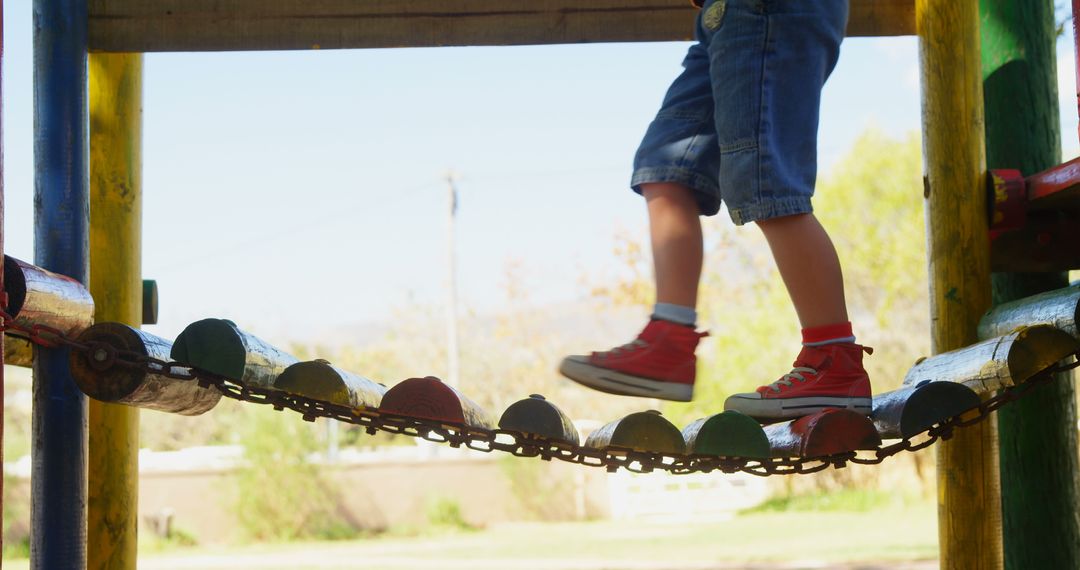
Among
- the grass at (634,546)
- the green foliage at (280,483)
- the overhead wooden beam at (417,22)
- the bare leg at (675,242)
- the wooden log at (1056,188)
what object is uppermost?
the overhead wooden beam at (417,22)

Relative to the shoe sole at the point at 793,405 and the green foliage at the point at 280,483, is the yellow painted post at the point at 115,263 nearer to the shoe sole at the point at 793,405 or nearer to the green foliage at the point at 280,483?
the shoe sole at the point at 793,405

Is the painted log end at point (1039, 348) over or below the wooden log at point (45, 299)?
below

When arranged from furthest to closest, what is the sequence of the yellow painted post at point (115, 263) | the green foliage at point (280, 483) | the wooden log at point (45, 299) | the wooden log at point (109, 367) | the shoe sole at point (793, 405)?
the green foliage at point (280, 483) → the yellow painted post at point (115, 263) → the shoe sole at point (793, 405) → the wooden log at point (109, 367) → the wooden log at point (45, 299)

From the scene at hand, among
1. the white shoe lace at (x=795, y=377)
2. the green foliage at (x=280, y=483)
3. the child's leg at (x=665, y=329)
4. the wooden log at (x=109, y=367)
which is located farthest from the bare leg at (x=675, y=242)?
the green foliage at (x=280, y=483)

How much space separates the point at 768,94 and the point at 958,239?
28.7 inches

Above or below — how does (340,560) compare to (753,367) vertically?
below

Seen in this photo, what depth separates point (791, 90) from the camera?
2.33 meters

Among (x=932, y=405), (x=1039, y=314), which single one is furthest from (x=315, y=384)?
(x=1039, y=314)

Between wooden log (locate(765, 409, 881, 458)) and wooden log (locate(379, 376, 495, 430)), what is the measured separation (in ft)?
1.95

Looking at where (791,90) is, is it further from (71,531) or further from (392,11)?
(71,531)

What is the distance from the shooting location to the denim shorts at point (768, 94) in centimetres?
229

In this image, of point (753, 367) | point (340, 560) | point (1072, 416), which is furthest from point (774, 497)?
point (1072, 416)

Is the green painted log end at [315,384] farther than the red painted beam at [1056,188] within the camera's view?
No

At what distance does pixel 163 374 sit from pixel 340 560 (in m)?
16.7
